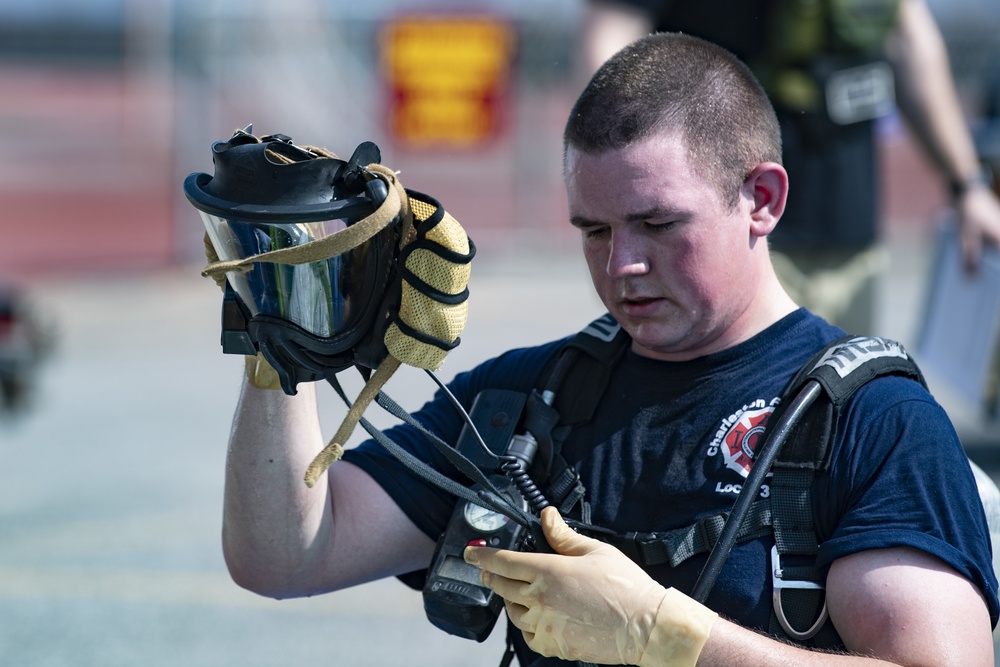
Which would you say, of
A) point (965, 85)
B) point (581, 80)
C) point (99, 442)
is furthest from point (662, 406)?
point (965, 85)

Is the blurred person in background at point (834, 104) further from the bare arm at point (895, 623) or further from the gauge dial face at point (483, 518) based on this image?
the bare arm at point (895, 623)

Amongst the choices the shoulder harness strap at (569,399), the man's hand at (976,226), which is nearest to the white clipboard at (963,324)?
the man's hand at (976,226)

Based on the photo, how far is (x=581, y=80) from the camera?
3.29m

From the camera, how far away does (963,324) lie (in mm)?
3471

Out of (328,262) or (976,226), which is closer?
(328,262)

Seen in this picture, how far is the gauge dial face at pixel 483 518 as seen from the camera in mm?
2004

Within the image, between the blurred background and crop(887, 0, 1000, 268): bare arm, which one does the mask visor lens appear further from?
crop(887, 0, 1000, 268): bare arm

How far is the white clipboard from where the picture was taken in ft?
11.0

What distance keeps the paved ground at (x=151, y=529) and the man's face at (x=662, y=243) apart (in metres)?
2.18

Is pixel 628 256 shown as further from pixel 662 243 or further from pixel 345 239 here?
pixel 345 239

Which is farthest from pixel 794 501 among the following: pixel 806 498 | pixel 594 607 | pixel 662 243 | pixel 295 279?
Answer: pixel 295 279

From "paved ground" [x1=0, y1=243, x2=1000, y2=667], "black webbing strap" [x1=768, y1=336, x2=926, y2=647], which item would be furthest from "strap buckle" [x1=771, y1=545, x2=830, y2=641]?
"paved ground" [x1=0, y1=243, x2=1000, y2=667]

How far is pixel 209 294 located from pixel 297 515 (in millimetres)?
9572

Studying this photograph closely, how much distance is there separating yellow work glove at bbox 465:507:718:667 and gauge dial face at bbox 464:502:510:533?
0.10 m
